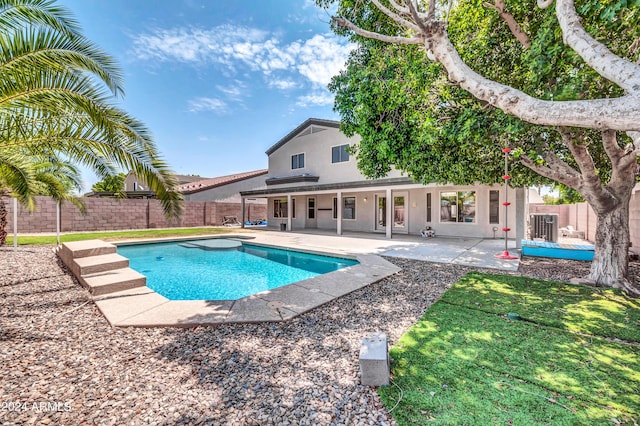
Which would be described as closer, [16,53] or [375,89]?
[16,53]

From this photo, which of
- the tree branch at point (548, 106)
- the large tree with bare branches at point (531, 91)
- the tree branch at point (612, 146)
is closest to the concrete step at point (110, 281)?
the large tree with bare branches at point (531, 91)

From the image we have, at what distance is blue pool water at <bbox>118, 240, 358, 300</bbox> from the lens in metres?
7.38

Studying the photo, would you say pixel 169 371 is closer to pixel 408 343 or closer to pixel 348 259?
pixel 408 343

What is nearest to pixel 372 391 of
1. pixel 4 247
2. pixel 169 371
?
pixel 169 371

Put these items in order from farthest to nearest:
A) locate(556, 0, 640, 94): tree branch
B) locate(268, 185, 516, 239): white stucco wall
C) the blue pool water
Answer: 1. locate(268, 185, 516, 239): white stucco wall
2. the blue pool water
3. locate(556, 0, 640, 94): tree branch

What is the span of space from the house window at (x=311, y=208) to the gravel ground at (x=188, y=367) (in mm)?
15773

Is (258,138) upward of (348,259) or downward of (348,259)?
upward

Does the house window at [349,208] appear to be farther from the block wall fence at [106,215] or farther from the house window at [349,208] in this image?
the block wall fence at [106,215]

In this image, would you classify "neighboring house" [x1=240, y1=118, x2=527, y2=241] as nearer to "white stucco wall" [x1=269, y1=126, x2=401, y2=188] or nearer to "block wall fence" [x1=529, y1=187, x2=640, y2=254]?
"white stucco wall" [x1=269, y1=126, x2=401, y2=188]

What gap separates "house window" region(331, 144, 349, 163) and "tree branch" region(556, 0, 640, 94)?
13983 millimetres

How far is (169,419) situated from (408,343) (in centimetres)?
276

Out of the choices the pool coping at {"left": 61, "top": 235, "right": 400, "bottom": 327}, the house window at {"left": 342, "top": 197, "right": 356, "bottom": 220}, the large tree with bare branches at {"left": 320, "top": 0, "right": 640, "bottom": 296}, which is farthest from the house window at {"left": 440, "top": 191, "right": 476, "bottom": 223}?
the pool coping at {"left": 61, "top": 235, "right": 400, "bottom": 327}

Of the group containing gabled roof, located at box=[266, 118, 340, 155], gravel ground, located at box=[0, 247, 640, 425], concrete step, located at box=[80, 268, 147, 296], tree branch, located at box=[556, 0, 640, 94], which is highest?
gabled roof, located at box=[266, 118, 340, 155]

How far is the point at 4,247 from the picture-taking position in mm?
10953
